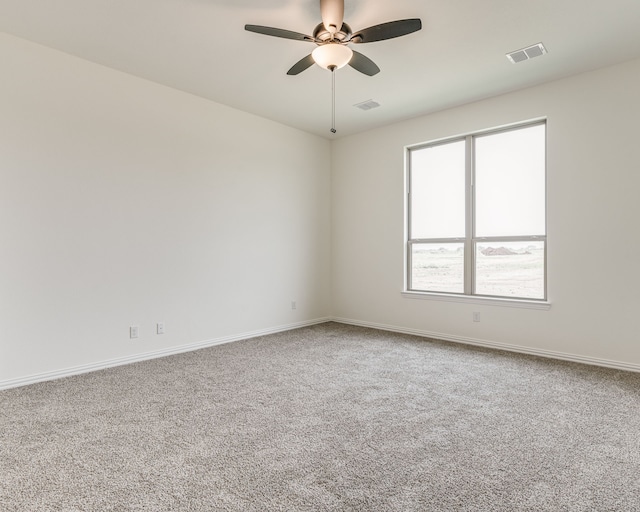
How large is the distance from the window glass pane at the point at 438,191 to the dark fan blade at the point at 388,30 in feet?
8.43

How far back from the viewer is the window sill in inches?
159

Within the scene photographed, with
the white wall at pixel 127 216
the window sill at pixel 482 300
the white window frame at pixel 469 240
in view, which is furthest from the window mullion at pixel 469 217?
the white wall at pixel 127 216

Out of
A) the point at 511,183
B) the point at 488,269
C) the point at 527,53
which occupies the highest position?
the point at 527,53

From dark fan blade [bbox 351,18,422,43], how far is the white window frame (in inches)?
95.3

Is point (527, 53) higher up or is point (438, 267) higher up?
point (527, 53)

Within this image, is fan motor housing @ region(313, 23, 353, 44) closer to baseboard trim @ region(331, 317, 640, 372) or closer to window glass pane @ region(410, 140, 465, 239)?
window glass pane @ region(410, 140, 465, 239)

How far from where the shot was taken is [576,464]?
6.41ft

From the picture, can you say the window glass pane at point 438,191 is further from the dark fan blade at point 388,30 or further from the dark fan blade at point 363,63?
the dark fan blade at point 388,30

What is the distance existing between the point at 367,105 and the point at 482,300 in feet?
8.88

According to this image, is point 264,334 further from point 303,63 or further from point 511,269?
point 303,63

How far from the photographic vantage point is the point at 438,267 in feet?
16.3

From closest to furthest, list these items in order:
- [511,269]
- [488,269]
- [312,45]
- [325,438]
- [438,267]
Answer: [325,438] < [312,45] < [511,269] < [488,269] < [438,267]

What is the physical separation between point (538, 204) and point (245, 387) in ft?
11.8

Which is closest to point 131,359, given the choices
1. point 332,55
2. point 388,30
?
point 332,55
